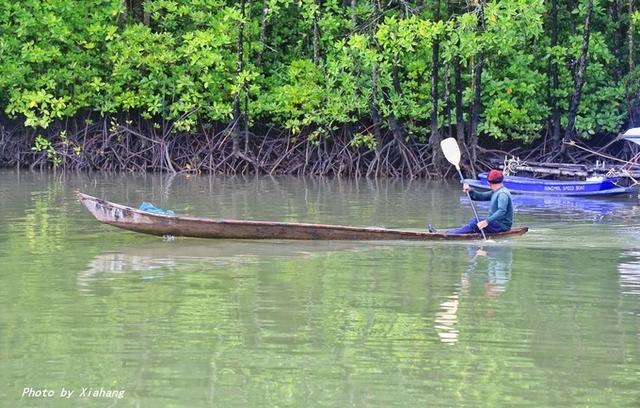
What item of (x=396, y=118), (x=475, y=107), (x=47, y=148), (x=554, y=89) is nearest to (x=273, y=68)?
(x=396, y=118)

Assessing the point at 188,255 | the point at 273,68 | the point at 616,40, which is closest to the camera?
the point at 188,255

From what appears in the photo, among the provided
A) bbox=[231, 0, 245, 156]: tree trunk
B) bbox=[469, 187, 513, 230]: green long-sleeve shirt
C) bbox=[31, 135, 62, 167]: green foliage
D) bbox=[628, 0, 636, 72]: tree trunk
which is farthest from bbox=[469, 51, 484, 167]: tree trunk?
bbox=[469, 187, 513, 230]: green long-sleeve shirt

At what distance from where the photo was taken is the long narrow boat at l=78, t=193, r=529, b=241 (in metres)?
14.2

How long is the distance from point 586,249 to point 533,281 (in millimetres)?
2693

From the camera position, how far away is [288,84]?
92.9 feet

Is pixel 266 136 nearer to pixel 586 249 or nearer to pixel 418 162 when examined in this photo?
pixel 418 162

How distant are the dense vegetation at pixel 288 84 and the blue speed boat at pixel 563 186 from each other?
153 inches

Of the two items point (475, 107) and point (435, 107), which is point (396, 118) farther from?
point (475, 107)

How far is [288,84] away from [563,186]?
26.8 feet

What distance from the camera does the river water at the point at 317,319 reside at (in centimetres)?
778

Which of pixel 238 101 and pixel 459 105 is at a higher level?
pixel 238 101

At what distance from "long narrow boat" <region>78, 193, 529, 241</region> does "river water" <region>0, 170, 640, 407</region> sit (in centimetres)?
13

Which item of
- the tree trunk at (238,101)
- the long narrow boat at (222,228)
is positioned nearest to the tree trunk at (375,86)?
the tree trunk at (238,101)

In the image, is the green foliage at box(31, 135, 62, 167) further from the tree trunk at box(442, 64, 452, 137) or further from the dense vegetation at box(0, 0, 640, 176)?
the tree trunk at box(442, 64, 452, 137)
